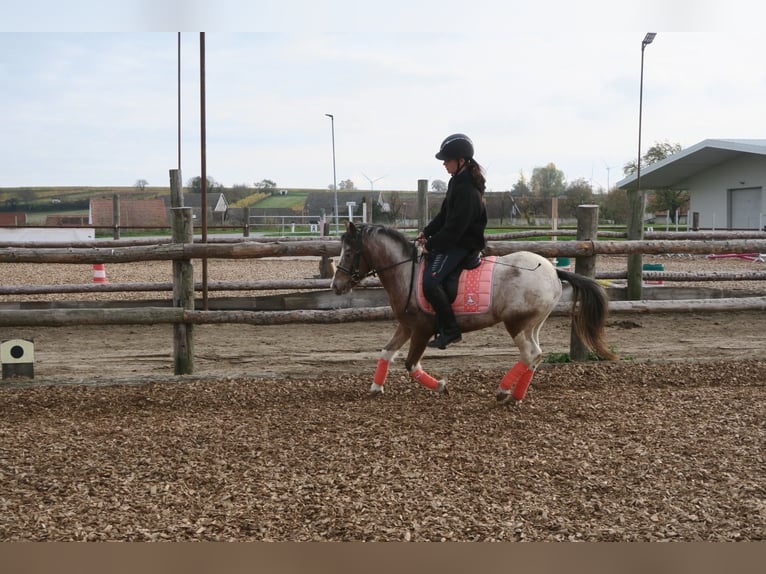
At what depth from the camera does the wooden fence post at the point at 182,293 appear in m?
6.60

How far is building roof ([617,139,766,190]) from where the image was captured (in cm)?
2306

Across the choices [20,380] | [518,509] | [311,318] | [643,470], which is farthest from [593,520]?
[20,380]

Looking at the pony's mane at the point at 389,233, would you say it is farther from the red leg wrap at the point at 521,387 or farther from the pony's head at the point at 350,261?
the red leg wrap at the point at 521,387

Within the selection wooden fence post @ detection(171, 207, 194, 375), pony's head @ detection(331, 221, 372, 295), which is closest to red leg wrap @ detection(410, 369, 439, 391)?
pony's head @ detection(331, 221, 372, 295)

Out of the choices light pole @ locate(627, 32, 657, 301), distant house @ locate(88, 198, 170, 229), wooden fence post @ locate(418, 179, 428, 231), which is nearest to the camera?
light pole @ locate(627, 32, 657, 301)

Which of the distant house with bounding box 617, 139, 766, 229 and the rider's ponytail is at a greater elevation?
the distant house with bounding box 617, 139, 766, 229

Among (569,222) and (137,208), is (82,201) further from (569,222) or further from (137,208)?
(569,222)

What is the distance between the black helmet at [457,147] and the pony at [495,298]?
77 centimetres

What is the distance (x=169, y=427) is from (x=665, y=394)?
358 centimetres

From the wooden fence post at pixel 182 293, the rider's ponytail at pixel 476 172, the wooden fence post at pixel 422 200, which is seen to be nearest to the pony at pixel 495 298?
the rider's ponytail at pixel 476 172

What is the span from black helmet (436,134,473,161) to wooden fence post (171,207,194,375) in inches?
98.7

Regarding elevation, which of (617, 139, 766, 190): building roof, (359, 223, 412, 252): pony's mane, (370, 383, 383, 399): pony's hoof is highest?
(617, 139, 766, 190): building roof

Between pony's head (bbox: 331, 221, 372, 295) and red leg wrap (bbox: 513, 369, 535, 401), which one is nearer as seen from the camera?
red leg wrap (bbox: 513, 369, 535, 401)

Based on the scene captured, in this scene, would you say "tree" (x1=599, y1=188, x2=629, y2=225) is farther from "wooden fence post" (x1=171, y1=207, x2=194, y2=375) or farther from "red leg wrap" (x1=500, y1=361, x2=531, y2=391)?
"red leg wrap" (x1=500, y1=361, x2=531, y2=391)
